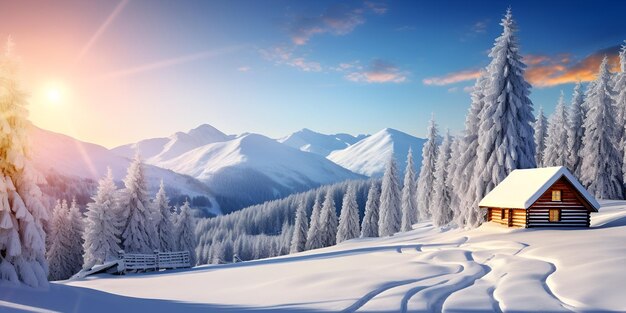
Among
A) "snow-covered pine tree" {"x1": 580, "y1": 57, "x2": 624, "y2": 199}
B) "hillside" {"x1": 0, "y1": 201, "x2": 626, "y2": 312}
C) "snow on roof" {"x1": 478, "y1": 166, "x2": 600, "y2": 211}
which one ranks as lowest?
"hillside" {"x1": 0, "y1": 201, "x2": 626, "y2": 312}

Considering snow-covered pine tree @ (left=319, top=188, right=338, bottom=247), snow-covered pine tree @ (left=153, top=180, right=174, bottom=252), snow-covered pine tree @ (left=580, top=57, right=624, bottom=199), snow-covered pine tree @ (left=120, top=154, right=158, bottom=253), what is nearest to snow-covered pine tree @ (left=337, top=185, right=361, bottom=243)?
snow-covered pine tree @ (left=319, top=188, right=338, bottom=247)

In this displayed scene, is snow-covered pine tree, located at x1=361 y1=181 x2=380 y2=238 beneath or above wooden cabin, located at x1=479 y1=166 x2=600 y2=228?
beneath

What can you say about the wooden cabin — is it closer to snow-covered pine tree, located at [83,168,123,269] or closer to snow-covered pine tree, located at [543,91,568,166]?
snow-covered pine tree, located at [543,91,568,166]

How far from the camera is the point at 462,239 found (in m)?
29.0

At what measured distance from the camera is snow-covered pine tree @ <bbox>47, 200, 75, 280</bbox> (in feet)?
168

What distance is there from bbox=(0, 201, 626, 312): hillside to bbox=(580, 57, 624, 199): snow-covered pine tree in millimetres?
31684

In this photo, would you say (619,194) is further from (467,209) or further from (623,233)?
(623,233)

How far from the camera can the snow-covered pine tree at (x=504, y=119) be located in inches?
1419

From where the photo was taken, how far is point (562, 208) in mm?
29516

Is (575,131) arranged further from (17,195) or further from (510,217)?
(17,195)

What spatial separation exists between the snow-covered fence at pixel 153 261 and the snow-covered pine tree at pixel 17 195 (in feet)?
47.8

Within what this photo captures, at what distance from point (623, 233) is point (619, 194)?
111 feet

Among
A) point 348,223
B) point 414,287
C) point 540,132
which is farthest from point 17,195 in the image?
point 540,132

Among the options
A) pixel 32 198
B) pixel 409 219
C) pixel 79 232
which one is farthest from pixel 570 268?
pixel 79 232
